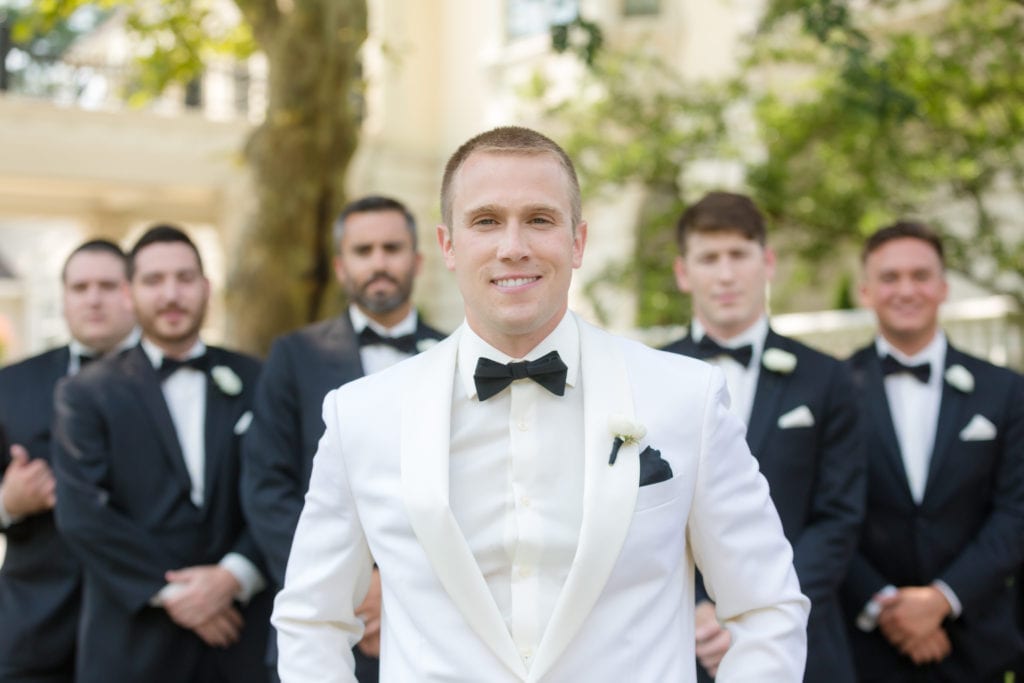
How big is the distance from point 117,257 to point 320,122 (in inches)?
114

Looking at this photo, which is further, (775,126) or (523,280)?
(775,126)

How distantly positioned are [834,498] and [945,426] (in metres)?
0.77

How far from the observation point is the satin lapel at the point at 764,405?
4.12 meters

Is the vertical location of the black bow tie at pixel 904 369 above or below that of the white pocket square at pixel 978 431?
above

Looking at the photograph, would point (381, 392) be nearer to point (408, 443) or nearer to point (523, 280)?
point (408, 443)

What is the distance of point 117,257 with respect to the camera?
5.38 meters

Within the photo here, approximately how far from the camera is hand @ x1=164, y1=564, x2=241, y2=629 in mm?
4477

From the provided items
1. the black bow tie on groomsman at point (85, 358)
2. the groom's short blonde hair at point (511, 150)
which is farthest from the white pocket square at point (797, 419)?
the black bow tie on groomsman at point (85, 358)

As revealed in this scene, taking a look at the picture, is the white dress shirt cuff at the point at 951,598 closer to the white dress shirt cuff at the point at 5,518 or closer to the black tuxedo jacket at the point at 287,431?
the black tuxedo jacket at the point at 287,431

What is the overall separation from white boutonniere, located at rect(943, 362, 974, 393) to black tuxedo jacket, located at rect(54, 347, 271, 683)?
8.80 ft

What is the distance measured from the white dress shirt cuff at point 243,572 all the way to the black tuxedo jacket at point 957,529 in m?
2.17

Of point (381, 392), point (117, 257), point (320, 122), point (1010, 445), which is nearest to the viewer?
point (381, 392)

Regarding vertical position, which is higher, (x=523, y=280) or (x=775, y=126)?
(x=775, y=126)

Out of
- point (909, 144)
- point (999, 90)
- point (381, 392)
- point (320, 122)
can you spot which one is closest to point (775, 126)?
point (909, 144)
